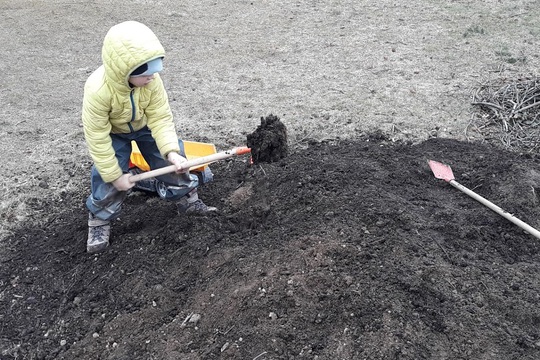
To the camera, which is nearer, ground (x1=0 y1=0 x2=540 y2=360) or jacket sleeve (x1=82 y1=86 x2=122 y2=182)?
ground (x1=0 y1=0 x2=540 y2=360)

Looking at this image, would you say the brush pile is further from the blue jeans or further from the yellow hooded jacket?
the yellow hooded jacket

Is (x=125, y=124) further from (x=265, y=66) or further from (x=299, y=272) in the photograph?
(x=265, y=66)

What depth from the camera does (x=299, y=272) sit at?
10.5 feet

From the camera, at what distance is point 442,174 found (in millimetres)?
4223

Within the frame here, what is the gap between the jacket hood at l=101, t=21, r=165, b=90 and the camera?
121 inches

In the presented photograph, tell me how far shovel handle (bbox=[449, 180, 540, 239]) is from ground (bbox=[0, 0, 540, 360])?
0.06m

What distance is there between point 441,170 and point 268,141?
1495 millimetres

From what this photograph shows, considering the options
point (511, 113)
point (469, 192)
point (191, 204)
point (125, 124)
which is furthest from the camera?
point (511, 113)

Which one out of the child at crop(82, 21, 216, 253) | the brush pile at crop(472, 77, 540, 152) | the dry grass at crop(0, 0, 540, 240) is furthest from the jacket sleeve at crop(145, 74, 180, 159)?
the brush pile at crop(472, 77, 540, 152)

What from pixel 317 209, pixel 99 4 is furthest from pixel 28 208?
pixel 99 4

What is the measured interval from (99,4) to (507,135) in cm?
611

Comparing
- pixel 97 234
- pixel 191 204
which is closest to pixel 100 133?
pixel 97 234

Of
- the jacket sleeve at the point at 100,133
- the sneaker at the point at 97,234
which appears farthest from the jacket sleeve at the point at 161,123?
the sneaker at the point at 97,234

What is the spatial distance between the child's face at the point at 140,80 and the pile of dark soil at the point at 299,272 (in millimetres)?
1024
